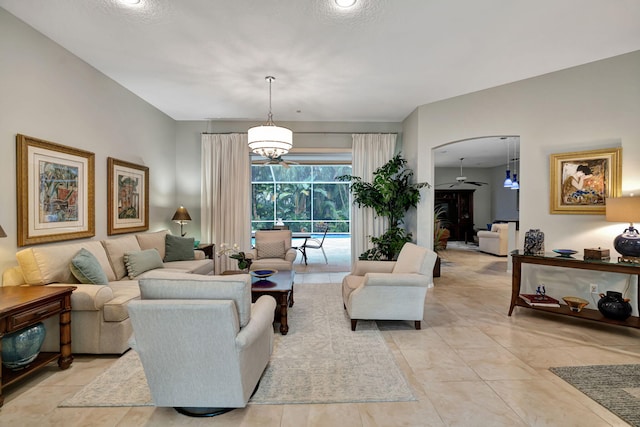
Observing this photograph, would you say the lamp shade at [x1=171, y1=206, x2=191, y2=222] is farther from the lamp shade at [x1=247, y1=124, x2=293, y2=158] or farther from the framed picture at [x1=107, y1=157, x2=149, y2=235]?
the lamp shade at [x1=247, y1=124, x2=293, y2=158]

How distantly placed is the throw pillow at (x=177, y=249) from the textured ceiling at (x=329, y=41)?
2.21 m

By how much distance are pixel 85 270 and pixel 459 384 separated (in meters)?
3.42

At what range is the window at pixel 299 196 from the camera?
11328mm

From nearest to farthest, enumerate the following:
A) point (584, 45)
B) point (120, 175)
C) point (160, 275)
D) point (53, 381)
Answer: point (160, 275) → point (53, 381) → point (584, 45) → point (120, 175)

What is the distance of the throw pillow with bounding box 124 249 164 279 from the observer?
3637 mm

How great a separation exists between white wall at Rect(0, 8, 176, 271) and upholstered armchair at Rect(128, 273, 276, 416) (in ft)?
6.69

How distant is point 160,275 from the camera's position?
6.18ft

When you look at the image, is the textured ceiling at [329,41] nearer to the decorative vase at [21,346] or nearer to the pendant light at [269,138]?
the pendant light at [269,138]

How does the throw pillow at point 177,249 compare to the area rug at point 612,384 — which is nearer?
the area rug at point 612,384

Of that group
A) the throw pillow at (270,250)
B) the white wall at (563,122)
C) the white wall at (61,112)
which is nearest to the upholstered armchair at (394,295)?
the white wall at (563,122)

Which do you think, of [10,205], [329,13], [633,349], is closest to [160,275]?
[10,205]

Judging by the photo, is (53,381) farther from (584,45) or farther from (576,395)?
(584,45)

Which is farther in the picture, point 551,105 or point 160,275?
point 551,105

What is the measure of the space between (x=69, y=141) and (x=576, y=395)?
5216 mm
